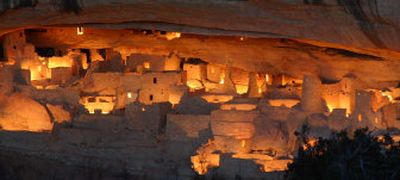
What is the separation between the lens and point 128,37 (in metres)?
17.0

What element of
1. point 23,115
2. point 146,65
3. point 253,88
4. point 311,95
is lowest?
point 23,115

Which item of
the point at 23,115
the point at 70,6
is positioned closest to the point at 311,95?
the point at 70,6

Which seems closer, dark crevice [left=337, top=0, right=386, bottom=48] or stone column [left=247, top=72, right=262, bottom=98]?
dark crevice [left=337, top=0, right=386, bottom=48]

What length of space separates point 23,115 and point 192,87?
134 inches

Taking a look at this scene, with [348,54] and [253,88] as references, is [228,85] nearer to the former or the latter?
[253,88]

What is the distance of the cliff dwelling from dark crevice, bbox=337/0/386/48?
0.11 ft

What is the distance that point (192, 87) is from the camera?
16.3 m

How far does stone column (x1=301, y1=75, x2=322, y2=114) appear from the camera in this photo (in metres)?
14.1

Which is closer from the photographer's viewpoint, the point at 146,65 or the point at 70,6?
the point at 70,6

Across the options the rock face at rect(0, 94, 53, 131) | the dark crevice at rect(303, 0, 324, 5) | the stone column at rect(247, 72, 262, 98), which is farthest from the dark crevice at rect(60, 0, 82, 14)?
the stone column at rect(247, 72, 262, 98)

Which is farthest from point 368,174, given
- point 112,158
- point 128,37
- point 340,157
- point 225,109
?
point 128,37

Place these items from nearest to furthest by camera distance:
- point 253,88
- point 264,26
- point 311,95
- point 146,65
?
point 264,26 < point 311,95 < point 253,88 < point 146,65

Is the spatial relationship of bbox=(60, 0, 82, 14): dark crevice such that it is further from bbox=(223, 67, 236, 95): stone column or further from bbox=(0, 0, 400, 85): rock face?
bbox=(223, 67, 236, 95): stone column

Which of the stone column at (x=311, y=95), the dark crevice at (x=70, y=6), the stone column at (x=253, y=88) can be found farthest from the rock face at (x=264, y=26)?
the stone column at (x=311, y=95)
